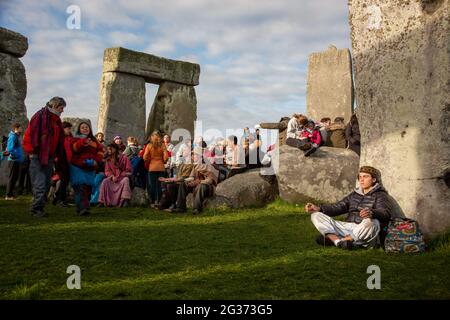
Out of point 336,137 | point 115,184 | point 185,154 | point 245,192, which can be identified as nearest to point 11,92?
point 115,184

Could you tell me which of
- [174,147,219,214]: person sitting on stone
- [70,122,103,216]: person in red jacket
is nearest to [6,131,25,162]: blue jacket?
[70,122,103,216]: person in red jacket

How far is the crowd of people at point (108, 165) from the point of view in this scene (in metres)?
6.78

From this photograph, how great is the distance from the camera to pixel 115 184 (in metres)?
9.23

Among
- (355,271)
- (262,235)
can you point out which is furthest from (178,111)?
(355,271)

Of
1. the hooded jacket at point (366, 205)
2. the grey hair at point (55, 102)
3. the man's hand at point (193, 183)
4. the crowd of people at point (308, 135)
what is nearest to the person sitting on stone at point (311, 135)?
the crowd of people at point (308, 135)

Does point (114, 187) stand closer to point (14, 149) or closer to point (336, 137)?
point (14, 149)

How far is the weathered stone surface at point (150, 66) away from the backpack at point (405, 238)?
10943mm

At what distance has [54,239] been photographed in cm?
510

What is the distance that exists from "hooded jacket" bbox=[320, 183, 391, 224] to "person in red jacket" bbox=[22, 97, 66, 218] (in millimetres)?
3984

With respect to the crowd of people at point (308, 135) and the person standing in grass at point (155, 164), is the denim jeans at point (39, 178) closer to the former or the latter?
the person standing in grass at point (155, 164)

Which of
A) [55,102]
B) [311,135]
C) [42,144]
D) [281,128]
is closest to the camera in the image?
[42,144]

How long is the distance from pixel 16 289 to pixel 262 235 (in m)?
3.06

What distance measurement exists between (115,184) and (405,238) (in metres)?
6.12
